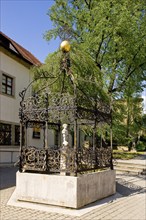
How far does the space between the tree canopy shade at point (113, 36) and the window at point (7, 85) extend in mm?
4295

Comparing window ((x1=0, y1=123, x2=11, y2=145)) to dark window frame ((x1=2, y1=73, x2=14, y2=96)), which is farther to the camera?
dark window frame ((x1=2, y1=73, x2=14, y2=96))

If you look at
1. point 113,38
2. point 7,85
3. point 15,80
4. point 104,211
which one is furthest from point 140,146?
point 104,211

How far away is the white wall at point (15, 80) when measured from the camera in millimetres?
18906

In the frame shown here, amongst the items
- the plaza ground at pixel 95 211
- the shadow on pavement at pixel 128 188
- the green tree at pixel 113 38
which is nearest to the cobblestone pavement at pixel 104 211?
the plaza ground at pixel 95 211

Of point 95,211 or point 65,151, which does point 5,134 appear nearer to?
point 65,151

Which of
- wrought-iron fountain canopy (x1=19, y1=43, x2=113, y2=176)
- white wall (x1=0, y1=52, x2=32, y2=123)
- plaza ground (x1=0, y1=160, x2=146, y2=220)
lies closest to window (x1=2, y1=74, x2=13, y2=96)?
white wall (x1=0, y1=52, x2=32, y2=123)

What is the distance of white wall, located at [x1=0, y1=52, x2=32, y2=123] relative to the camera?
18906mm

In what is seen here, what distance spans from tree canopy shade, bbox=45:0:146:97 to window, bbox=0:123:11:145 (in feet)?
23.0

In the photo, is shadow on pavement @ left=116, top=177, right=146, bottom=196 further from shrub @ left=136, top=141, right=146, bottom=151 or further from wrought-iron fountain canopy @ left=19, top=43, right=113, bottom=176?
shrub @ left=136, top=141, right=146, bottom=151

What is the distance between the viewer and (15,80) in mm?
20312

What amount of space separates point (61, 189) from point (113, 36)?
1271 centimetres

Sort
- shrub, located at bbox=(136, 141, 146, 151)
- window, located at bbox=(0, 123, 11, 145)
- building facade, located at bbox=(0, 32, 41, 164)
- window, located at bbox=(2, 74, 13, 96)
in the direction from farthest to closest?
1. shrub, located at bbox=(136, 141, 146, 151)
2. window, located at bbox=(2, 74, 13, 96)
3. window, located at bbox=(0, 123, 11, 145)
4. building facade, located at bbox=(0, 32, 41, 164)

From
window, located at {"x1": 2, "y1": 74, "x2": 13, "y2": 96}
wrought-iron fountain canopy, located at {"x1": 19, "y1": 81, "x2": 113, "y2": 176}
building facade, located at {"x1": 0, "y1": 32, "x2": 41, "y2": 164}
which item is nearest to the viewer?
wrought-iron fountain canopy, located at {"x1": 19, "y1": 81, "x2": 113, "y2": 176}

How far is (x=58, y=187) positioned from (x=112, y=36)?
41.9ft
